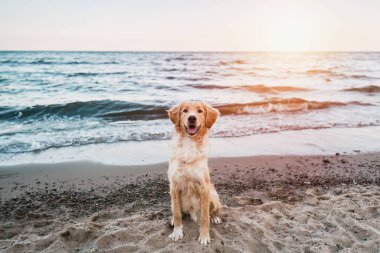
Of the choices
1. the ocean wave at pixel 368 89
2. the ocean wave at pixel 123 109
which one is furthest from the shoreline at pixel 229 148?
the ocean wave at pixel 368 89

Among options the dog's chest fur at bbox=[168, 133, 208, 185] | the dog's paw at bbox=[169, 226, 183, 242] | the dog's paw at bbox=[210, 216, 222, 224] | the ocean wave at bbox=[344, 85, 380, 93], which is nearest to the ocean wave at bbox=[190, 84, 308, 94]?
the ocean wave at bbox=[344, 85, 380, 93]

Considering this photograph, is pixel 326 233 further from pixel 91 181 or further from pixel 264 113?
pixel 264 113

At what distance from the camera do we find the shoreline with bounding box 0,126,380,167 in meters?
7.14

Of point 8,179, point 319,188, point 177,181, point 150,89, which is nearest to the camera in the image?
point 177,181

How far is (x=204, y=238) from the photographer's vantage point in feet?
12.6

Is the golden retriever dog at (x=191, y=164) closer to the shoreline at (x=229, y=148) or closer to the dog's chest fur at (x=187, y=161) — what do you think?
the dog's chest fur at (x=187, y=161)

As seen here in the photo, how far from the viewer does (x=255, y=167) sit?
21.9ft

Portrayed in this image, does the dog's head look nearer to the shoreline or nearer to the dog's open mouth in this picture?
the dog's open mouth

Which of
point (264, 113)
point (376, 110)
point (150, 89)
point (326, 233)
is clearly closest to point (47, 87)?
point (150, 89)

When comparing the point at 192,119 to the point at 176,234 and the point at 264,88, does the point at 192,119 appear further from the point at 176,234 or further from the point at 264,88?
the point at 264,88

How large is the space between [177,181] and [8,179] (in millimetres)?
3998

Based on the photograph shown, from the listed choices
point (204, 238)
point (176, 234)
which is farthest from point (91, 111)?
point (204, 238)

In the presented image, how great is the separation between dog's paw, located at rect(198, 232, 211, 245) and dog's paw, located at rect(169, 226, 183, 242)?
256 mm

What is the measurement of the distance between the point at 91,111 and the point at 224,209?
963cm
